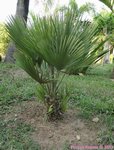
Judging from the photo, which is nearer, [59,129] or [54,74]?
[54,74]

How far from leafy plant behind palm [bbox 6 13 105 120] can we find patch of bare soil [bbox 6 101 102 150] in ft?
2.17

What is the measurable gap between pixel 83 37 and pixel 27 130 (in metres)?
1.53

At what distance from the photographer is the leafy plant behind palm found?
150 inches

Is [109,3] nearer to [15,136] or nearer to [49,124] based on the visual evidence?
[49,124]

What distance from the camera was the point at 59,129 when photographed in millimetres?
4215

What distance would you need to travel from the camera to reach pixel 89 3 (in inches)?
859

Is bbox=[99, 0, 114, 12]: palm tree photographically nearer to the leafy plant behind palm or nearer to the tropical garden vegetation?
the tropical garden vegetation

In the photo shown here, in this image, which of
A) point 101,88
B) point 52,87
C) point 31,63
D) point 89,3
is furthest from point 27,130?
point 89,3

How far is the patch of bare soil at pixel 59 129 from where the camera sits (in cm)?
397

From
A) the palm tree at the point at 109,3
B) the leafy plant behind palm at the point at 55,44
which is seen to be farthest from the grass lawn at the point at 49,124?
the palm tree at the point at 109,3

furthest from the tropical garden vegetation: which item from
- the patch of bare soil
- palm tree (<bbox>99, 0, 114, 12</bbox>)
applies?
palm tree (<bbox>99, 0, 114, 12</bbox>)

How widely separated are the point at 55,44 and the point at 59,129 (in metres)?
1.22

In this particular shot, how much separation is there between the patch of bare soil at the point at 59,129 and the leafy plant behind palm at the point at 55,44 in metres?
0.66

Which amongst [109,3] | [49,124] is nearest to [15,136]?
[49,124]
